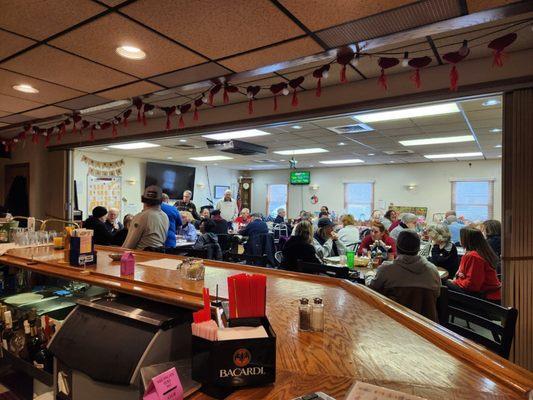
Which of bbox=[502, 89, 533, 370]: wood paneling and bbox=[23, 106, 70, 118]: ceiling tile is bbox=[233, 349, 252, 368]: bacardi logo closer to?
bbox=[502, 89, 533, 370]: wood paneling

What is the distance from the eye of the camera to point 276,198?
1347 centimetres

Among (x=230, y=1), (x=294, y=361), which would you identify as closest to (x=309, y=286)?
(x=294, y=361)

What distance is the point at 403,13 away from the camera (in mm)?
2131

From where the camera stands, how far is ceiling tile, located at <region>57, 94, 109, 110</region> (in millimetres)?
4102

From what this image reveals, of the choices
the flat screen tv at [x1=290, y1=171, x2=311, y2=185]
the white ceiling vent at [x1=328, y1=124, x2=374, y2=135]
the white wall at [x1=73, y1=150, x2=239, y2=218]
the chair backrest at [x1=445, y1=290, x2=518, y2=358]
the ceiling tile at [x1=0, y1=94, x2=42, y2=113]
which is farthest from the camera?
the flat screen tv at [x1=290, y1=171, x2=311, y2=185]

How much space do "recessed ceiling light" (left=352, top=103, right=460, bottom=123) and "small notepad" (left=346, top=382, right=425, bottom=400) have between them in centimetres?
380

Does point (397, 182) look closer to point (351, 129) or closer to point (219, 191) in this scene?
point (351, 129)

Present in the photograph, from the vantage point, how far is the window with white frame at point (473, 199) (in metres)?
9.67

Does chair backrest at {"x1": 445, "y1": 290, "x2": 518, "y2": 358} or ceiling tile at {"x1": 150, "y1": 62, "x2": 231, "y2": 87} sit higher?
ceiling tile at {"x1": 150, "y1": 62, "x2": 231, "y2": 87}

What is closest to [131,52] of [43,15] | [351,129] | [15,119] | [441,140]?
[43,15]

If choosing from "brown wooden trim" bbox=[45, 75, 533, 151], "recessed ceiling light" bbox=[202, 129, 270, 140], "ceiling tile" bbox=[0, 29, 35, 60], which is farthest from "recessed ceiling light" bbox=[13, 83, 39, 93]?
"recessed ceiling light" bbox=[202, 129, 270, 140]

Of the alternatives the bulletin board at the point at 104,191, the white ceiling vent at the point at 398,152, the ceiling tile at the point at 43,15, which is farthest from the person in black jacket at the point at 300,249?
the bulletin board at the point at 104,191

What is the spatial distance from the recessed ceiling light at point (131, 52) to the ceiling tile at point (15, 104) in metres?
2.35

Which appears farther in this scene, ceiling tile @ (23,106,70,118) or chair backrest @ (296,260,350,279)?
ceiling tile @ (23,106,70,118)
